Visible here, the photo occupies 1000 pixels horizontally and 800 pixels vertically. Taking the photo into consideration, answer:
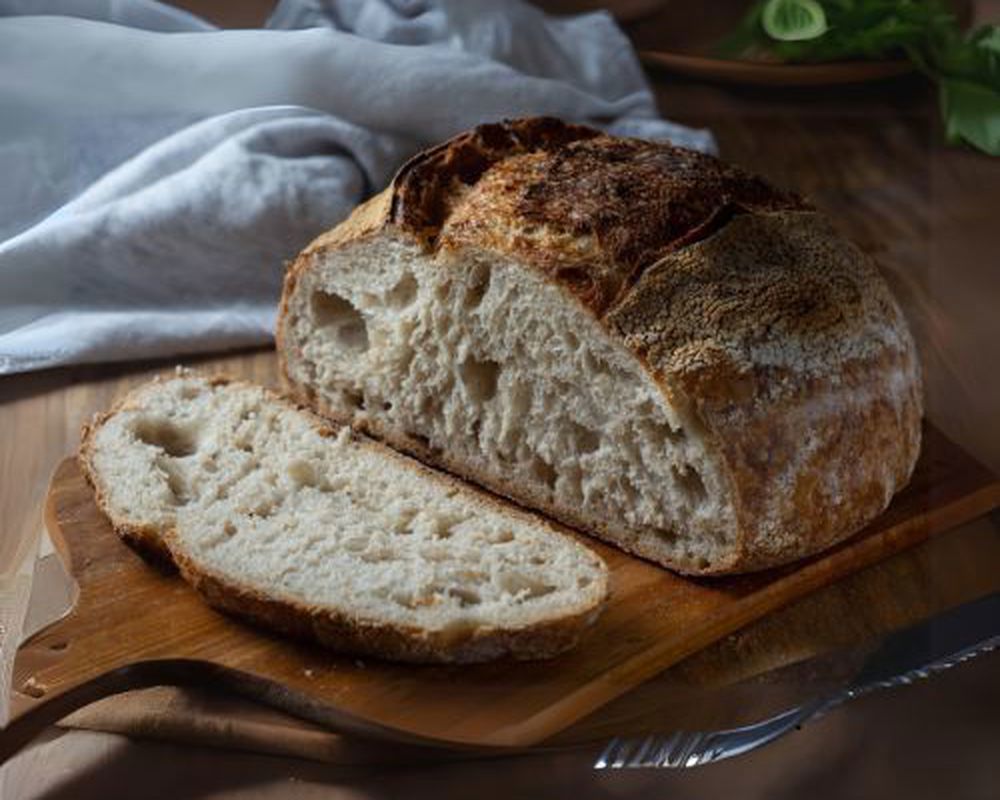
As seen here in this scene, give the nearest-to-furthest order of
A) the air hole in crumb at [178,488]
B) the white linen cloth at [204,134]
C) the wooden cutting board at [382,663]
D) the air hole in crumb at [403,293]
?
the wooden cutting board at [382,663] < the air hole in crumb at [178,488] < the air hole in crumb at [403,293] < the white linen cloth at [204,134]

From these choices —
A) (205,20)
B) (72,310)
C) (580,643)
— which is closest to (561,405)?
(580,643)

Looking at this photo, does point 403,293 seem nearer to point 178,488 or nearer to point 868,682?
point 178,488

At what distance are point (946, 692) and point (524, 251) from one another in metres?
1.09

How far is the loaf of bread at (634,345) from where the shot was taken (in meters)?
2.92

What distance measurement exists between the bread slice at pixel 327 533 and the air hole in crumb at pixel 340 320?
211 millimetres

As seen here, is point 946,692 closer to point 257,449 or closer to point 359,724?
point 359,724

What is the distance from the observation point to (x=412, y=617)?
2713 millimetres

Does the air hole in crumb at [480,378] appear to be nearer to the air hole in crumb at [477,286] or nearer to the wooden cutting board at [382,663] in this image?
the air hole in crumb at [477,286]

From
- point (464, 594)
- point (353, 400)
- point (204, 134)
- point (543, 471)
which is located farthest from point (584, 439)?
point (204, 134)

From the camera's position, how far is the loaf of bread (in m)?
2.92

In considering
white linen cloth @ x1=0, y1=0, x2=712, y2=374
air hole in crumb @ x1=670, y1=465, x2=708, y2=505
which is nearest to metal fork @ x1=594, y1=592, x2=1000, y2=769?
air hole in crumb @ x1=670, y1=465, x2=708, y2=505

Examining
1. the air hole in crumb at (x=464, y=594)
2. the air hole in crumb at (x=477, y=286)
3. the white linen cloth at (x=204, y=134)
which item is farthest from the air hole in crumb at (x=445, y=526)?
the white linen cloth at (x=204, y=134)

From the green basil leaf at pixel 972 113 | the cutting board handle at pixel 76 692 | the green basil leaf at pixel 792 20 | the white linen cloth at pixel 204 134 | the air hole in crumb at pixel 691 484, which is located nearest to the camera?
the cutting board handle at pixel 76 692

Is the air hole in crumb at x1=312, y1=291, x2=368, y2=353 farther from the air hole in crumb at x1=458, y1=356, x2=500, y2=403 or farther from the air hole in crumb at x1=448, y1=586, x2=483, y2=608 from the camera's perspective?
the air hole in crumb at x1=448, y1=586, x2=483, y2=608
